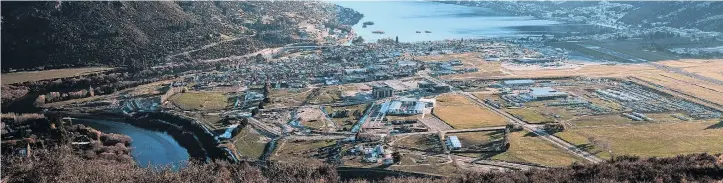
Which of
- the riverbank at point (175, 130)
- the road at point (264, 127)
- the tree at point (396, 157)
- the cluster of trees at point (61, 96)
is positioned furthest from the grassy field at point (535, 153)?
the cluster of trees at point (61, 96)

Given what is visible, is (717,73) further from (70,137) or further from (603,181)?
(70,137)

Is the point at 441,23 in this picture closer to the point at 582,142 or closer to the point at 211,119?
the point at 211,119

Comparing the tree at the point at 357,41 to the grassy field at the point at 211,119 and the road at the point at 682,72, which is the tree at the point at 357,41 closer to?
the road at the point at 682,72

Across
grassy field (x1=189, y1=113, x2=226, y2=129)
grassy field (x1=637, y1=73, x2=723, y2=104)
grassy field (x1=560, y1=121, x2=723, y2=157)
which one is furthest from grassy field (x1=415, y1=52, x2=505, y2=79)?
grassy field (x1=189, y1=113, x2=226, y2=129)

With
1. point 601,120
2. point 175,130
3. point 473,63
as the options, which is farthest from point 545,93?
point 175,130

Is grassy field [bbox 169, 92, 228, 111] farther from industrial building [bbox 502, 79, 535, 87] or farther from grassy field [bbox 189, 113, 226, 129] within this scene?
industrial building [bbox 502, 79, 535, 87]

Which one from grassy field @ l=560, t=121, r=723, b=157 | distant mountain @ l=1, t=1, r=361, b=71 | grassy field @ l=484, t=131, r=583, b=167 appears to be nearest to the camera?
grassy field @ l=484, t=131, r=583, b=167
